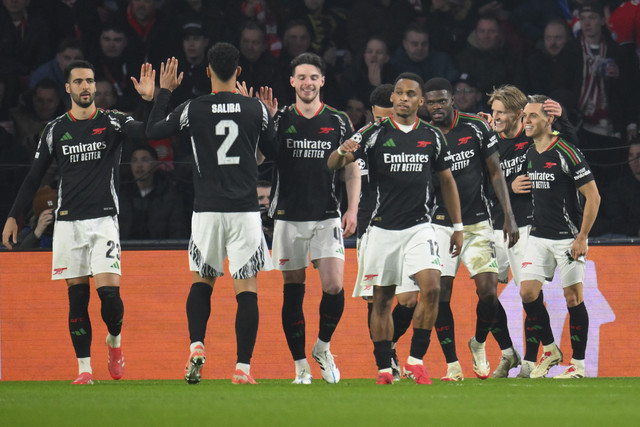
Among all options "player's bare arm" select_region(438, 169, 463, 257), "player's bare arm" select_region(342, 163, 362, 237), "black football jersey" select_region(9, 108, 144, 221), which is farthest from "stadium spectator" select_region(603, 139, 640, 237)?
"black football jersey" select_region(9, 108, 144, 221)

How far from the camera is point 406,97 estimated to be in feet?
25.8

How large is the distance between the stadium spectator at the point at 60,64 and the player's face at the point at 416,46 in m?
4.45

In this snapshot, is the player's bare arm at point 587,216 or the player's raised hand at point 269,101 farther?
the player's bare arm at point 587,216

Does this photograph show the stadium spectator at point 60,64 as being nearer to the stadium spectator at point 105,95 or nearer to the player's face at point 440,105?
the stadium spectator at point 105,95

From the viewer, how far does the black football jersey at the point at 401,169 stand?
778cm

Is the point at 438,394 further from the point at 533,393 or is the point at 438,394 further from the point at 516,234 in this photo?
the point at 516,234

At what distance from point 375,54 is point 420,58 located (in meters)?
0.64

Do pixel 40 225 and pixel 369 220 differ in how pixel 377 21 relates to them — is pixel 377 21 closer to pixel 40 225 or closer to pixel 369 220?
pixel 369 220

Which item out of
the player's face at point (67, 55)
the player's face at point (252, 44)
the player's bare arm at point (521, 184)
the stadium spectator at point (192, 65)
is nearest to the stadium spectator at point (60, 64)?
the player's face at point (67, 55)

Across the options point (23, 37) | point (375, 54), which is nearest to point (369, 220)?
point (375, 54)

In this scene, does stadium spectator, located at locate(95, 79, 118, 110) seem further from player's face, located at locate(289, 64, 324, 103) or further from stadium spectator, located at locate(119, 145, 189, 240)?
player's face, located at locate(289, 64, 324, 103)

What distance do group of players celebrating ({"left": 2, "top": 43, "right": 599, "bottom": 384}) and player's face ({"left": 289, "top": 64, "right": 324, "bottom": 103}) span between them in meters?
0.01

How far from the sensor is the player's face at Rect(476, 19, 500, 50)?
562 inches

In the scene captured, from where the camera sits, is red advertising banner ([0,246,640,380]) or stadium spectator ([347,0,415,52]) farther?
stadium spectator ([347,0,415,52])
